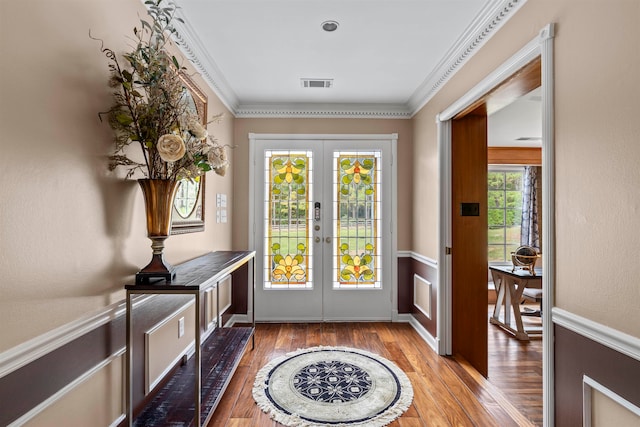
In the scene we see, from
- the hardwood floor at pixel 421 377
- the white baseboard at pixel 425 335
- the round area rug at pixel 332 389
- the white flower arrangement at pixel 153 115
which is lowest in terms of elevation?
the hardwood floor at pixel 421 377

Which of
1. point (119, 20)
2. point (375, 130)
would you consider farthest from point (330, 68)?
point (119, 20)

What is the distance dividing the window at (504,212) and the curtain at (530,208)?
12 cm

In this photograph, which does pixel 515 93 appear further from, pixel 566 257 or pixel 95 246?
pixel 95 246

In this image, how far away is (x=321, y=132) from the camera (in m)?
3.87

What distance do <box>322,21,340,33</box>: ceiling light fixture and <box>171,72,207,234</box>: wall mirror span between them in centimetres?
99

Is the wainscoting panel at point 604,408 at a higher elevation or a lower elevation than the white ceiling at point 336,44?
lower

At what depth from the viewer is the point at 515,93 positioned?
2277 millimetres

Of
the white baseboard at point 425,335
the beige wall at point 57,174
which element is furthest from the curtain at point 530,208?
the beige wall at point 57,174

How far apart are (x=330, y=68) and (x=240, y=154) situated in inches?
58.8

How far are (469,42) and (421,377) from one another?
251 cm

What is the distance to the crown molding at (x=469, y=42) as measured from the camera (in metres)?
1.97

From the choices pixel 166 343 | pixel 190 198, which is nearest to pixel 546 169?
pixel 190 198

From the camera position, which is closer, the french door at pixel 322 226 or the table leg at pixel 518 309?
the table leg at pixel 518 309

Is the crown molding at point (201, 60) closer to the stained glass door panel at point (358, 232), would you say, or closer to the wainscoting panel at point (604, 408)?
the stained glass door panel at point (358, 232)
